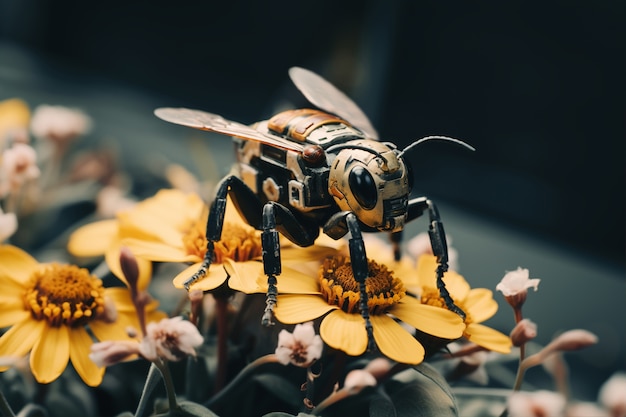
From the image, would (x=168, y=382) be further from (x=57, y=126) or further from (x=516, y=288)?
(x=57, y=126)

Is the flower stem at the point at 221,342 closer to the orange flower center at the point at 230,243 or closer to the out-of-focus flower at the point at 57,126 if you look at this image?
the orange flower center at the point at 230,243

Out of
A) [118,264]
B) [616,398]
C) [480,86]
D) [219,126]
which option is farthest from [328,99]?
[480,86]

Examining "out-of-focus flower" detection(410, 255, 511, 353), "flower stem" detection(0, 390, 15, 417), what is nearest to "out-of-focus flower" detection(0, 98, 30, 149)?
"flower stem" detection(0, 390, 15, 417)

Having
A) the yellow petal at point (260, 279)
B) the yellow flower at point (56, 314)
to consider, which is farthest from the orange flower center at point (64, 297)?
the yellow petal at point (260, 279)

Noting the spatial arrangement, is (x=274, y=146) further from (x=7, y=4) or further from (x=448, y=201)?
(x=7, y=4)

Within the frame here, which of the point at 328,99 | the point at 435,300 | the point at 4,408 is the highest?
the point at 328,99
